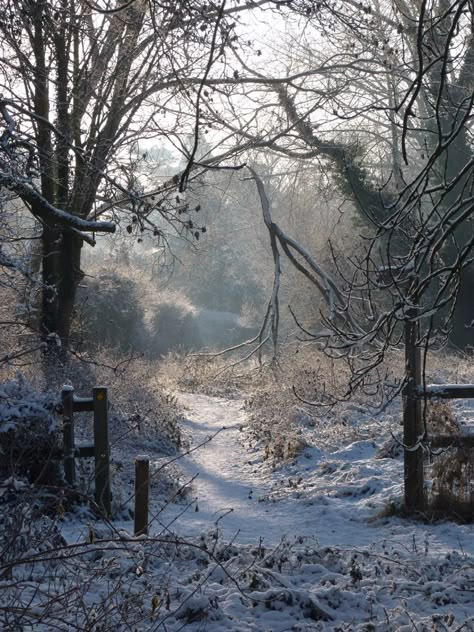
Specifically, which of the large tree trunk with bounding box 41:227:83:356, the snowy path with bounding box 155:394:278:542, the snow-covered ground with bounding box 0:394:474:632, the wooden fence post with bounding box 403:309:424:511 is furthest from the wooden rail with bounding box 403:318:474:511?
the large tree trunk with bounding box 41:227:83:356

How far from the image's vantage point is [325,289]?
45.8 ft

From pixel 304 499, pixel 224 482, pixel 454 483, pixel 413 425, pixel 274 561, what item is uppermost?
pixel 413 425

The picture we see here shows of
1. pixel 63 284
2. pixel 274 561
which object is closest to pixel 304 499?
pixel 274 561

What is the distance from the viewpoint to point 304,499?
362 inches

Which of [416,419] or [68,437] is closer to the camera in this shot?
[416,419]

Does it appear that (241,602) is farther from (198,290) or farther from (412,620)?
(198,290)

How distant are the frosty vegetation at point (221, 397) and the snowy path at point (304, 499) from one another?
0.14 ft

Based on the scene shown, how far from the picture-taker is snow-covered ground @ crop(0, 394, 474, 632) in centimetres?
470

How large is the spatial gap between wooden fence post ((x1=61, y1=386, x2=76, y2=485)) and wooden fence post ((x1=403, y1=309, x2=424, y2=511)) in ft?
11.4

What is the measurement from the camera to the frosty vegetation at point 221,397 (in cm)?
447

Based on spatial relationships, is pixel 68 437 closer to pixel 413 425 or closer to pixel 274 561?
pixel 274 561

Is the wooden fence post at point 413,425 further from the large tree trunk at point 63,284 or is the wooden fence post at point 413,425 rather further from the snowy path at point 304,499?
the large tree trunk at point 63,284

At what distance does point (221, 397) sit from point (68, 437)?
1270 cm

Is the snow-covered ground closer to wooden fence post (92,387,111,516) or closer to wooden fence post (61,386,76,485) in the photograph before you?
wooden fence post (92,387,111,516)
